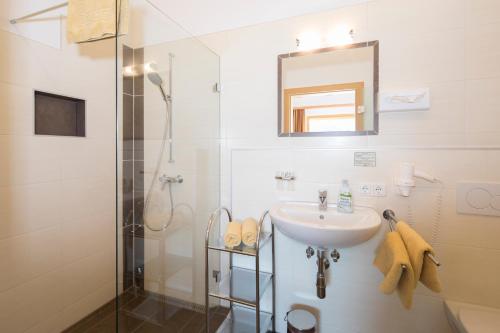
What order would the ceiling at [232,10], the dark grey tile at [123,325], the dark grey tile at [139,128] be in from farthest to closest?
the ceiling at [232,10]
the dark grey tile at [139,128]
the dark grey tile at [123,325]

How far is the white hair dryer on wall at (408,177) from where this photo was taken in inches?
48.7

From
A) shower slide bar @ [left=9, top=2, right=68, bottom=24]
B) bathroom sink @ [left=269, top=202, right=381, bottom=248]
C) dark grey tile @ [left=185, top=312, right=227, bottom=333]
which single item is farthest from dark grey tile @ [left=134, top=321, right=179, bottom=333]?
shower slide bar @ [left=9, top=2, right=68, bottom=24]

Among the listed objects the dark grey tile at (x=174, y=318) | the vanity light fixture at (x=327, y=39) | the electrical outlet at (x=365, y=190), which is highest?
the vanity light fixture at (x=327, y=39)

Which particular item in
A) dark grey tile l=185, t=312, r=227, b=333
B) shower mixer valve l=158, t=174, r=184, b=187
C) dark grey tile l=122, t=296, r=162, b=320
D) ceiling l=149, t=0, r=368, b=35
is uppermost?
ceiling l=149, t=0, r=368, b=35

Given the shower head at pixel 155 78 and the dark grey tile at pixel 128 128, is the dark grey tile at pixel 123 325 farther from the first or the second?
the shower head at pixel 155 78

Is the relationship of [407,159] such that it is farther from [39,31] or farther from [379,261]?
[39,31]

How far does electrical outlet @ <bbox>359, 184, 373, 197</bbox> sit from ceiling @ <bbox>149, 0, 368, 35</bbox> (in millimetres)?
1086

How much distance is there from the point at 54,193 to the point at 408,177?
6.97 feet

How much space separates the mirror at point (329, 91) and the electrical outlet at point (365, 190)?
31 centimetres

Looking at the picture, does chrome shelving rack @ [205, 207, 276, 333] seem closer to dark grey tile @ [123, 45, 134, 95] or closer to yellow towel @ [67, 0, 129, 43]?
dark grey tile @ [123, 45, 134, 95]

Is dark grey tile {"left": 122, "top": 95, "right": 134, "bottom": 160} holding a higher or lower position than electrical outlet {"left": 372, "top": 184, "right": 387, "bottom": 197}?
higher

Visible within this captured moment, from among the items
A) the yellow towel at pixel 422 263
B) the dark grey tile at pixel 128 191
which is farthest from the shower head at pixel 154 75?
the yellow towel at pixel 422 263

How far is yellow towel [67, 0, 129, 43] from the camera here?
54.5 inches

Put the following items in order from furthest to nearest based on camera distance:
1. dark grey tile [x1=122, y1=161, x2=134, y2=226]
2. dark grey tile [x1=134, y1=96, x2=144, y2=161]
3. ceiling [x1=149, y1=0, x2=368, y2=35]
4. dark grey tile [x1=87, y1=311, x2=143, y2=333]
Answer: ceiling [x1=149, y1=0, x2=368, y2=35]
dark grey tile [x1=134, y1=96, x2=144, y2=161]
dark grey tile [x1=122, y1=161, x2=134, y2=226]
dark grey tile [x1=87, y1=311, x2=143, y2=333]
